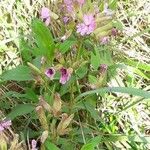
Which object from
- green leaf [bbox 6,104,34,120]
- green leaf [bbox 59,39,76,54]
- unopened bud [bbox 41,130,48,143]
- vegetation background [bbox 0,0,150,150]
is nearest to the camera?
unopened bud [bbox 41,130,48,143]

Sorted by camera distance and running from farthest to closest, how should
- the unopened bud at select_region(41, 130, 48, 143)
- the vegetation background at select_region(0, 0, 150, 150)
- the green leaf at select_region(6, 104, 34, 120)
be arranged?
the vegetation background at select_region(0, 0, 150, 150), the green leaf at select_region(6, 104, 34, 120), the unopened bud at select_region(41, 130, 48, 143)

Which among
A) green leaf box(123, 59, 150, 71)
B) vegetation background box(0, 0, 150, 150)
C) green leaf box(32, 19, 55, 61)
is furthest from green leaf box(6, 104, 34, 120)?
green leaf box(123, 59, 150, 71)

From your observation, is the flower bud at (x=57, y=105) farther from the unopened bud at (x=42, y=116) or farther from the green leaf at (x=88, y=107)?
the green leaf at (x=88, y=107)

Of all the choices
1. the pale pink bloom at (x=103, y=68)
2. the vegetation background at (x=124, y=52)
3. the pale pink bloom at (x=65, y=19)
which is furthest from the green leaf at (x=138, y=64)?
the pale pink bloom at (x=65, y=19)

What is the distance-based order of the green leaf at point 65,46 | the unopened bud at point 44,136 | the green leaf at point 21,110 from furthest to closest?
the green leaf at point 21,110 → the green leaf at point 65,46 → the unopened bud at point 44,136

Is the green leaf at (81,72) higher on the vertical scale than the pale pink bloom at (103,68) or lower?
higher

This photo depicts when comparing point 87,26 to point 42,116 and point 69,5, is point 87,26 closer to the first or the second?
point 69,5

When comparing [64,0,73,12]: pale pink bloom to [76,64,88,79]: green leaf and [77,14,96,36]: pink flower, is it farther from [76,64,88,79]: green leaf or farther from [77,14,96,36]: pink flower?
[76,64,88,79]: green leaf

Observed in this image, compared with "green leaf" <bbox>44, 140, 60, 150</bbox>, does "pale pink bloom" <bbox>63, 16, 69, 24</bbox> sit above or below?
above
